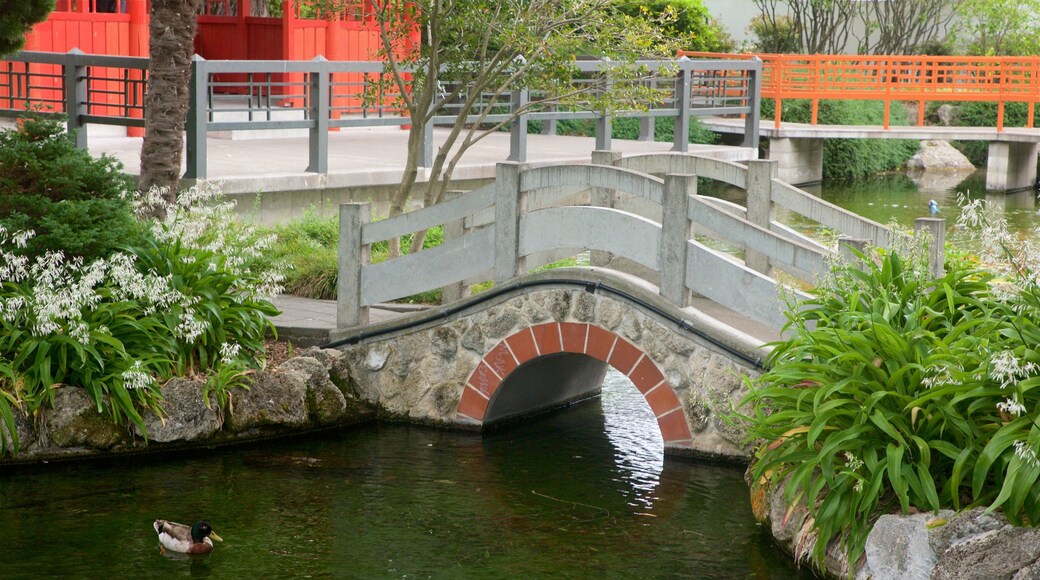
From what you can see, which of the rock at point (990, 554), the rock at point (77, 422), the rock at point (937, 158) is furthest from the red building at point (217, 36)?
the rock at point (937, 158)

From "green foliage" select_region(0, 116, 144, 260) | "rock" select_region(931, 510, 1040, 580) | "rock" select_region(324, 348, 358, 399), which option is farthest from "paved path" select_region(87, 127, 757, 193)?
"rock" select_region(931, 510, 1040, 580)

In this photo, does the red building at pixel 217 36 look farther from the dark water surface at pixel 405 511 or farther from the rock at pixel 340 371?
the dark water surface at pixel 405 511

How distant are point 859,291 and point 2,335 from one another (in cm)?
527

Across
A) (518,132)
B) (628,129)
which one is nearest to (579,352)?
(518,132)

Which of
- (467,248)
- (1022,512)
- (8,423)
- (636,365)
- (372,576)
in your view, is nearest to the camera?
(1022,512)

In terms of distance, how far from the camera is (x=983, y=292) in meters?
7.24

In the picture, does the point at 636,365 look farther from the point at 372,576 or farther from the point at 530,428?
the point at 372,576

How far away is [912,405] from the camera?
20.6ft

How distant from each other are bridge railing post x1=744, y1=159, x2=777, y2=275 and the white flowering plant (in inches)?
139

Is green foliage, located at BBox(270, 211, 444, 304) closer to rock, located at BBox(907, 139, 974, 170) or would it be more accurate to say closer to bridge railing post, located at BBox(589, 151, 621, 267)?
bridge railing post, located at BBox(589, 151, 621, 267)

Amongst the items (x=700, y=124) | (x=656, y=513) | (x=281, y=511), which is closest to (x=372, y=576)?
(x=281, y=511)

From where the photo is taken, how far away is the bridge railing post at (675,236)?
28.1 ft

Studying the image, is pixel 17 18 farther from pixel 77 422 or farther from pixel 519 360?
pixel 519 360

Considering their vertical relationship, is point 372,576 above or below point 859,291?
below
